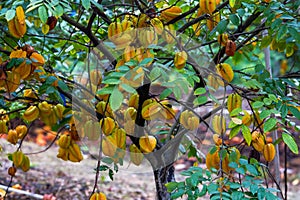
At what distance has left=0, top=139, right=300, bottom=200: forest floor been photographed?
8.02 ft

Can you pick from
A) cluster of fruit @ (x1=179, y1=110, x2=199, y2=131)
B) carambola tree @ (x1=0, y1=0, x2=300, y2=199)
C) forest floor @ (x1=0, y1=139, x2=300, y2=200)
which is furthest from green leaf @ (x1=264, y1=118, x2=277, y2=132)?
forest floor @ (x1=0, y1=139, x2=300, y2=200)

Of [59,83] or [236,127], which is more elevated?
[59,83]

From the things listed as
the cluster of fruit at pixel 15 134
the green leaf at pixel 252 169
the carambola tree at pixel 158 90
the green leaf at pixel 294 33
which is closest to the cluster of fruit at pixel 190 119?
the carambola tree at pixel 158 90

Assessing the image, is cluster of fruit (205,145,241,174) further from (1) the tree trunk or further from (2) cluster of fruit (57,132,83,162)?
(2) cluster of fruit (57,132,83,162)

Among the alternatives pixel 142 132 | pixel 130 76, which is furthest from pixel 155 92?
pixel 130 76

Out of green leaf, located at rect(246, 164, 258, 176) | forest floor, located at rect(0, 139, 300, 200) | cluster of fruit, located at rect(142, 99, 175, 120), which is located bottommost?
forest floor, located at rect(0, 139, 300, 200)

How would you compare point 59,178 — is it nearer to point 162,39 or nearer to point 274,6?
point 162,39

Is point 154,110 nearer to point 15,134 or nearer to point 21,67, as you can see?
point 21,67

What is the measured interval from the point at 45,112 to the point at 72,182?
5.14 ft

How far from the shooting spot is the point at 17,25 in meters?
0.98

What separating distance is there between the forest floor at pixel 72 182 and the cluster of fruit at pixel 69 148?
864 millimetres

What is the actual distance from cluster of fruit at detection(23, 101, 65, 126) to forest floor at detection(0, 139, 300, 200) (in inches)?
34.5

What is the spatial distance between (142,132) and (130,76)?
0.39m

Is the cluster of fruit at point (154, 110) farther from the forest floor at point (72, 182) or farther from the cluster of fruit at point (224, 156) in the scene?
the forest floor at point (72, 182)
